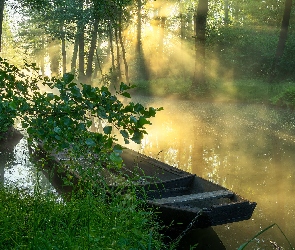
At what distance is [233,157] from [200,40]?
1428cm

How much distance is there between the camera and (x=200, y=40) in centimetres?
2703

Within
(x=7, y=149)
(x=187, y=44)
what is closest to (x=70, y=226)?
(x=7, y=149)

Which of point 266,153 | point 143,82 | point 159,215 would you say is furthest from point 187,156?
point 143,82

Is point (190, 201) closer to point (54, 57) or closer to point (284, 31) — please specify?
point (284, 31)

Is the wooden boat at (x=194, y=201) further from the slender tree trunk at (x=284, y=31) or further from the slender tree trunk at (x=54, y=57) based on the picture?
the slender tree trunk at (x=54, y=57)

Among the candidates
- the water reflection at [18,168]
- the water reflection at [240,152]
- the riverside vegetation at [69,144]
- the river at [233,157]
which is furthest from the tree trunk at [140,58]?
the riverside vegetation at [69,144]

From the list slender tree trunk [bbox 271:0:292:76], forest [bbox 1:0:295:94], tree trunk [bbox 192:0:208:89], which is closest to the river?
tree trunk [bbox 192:0:208:89]

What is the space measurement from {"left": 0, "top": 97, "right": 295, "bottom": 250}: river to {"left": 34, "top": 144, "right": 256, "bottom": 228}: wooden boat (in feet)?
1.87

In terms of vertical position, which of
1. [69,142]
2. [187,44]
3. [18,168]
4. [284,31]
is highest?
[69,142]

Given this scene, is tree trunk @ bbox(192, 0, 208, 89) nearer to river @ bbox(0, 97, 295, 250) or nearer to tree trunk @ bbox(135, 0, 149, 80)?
river @ bbox(0, 97, 295, 250)

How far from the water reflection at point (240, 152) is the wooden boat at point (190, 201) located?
23.6 inches

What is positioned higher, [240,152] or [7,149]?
[240,152]

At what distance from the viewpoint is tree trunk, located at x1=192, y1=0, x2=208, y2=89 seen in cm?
2669

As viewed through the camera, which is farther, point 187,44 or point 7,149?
point 187,44
